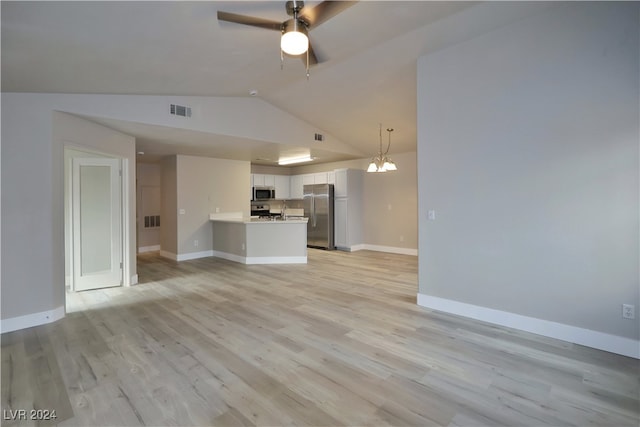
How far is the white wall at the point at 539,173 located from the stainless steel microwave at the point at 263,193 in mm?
6079

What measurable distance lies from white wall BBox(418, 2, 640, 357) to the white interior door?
4.56 m

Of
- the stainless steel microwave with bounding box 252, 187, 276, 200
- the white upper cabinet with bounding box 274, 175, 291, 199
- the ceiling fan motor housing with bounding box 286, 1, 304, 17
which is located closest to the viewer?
the ceiling fan motor housing with bounding box 286, 1, 304, 17

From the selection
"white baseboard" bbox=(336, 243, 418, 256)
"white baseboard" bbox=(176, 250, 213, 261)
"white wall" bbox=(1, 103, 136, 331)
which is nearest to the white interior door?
"white wall" bbox=(1, 103, 136, 331)

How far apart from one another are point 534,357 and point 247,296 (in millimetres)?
3299

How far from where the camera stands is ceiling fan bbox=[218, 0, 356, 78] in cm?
205

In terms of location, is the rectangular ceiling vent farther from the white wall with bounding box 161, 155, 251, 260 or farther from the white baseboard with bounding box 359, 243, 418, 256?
the white baseboard with bounding box 359, 243, 418, 256

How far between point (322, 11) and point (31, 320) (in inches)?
168

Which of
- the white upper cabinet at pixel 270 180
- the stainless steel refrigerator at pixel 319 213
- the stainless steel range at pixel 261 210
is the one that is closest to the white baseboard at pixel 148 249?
the stainless steel range at pixel 261 210

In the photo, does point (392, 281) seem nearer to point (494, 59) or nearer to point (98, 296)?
point (494, 59)

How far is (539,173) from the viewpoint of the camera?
286 centimetres

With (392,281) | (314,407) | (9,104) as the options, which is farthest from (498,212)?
(9,104)

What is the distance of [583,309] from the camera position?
8.76ft

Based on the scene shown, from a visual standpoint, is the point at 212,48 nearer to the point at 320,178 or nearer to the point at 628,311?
the point at 628,311

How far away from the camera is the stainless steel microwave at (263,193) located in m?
8.85
